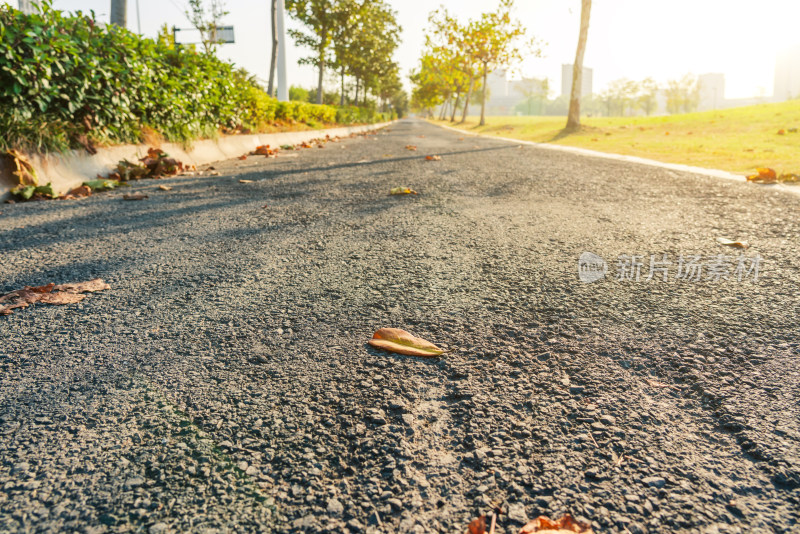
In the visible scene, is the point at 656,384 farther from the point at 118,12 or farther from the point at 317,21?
the point at 317,21

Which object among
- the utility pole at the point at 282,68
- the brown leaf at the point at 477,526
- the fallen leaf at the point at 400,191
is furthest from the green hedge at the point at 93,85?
the utility pole at the point at 282,68

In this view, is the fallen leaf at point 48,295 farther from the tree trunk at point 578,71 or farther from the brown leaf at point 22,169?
the tree trunk at point 578,71

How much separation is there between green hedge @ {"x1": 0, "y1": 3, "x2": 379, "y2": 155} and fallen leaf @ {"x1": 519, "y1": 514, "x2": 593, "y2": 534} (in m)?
4.90

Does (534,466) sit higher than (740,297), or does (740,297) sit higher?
(740,297)

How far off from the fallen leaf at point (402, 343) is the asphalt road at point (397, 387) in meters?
0.03

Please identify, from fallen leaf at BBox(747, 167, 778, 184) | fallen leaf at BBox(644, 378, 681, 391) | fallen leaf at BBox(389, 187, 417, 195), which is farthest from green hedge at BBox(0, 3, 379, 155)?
fallen leaf at BBox(747, 167, 778, 184)

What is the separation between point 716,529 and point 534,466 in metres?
0.31

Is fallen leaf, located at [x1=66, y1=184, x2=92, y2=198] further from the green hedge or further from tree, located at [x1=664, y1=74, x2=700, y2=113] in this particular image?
tree, located at [x1=664, y1=74, x2=700, y2=113]

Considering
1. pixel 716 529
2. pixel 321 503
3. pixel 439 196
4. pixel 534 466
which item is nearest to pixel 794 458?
pixel 716 529

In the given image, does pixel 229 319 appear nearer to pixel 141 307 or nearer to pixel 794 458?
pixel 141 307

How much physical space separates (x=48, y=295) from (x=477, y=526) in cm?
186

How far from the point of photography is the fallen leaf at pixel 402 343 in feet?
4.66

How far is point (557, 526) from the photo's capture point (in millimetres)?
837

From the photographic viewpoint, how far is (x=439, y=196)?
4.09 m
